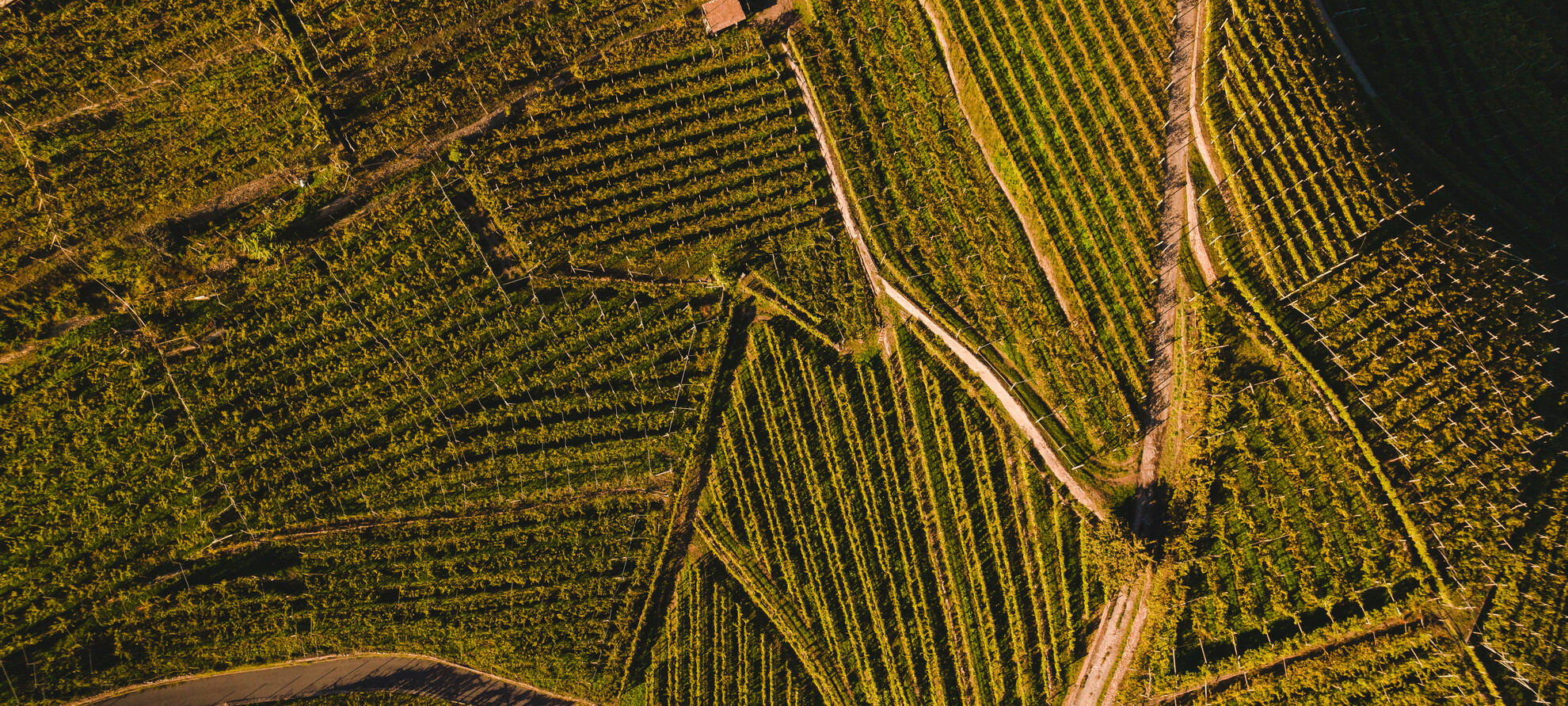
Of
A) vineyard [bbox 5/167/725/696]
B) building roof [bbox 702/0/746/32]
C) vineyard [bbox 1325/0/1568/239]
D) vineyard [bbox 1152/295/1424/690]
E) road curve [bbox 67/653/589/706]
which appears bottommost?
vineyard [bbox 1152/295/1424/690]

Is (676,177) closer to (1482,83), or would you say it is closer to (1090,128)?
(1090,128)

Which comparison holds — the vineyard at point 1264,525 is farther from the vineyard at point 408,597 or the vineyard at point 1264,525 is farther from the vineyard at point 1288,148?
the vineyard at point 408,597

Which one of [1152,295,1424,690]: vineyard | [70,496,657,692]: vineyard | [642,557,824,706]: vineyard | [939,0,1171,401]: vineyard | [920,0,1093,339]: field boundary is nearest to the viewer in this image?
[1152,295,1424,690]: vineyard

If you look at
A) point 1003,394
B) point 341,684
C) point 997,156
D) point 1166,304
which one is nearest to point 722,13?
point 997,156

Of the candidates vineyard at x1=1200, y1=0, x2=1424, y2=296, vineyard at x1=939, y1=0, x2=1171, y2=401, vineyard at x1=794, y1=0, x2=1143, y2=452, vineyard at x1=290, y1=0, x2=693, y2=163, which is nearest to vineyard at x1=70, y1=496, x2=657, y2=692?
vineyard at x1=794, y1=0, x2=1143, y2=452

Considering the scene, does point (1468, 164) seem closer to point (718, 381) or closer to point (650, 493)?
point (718, 381)

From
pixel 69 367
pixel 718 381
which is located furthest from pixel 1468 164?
pixel 69 367

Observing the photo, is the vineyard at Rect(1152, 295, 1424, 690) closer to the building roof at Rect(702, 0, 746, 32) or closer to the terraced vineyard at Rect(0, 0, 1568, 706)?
the terraced vineyard at Rect(0, 0, 1568, 706)
